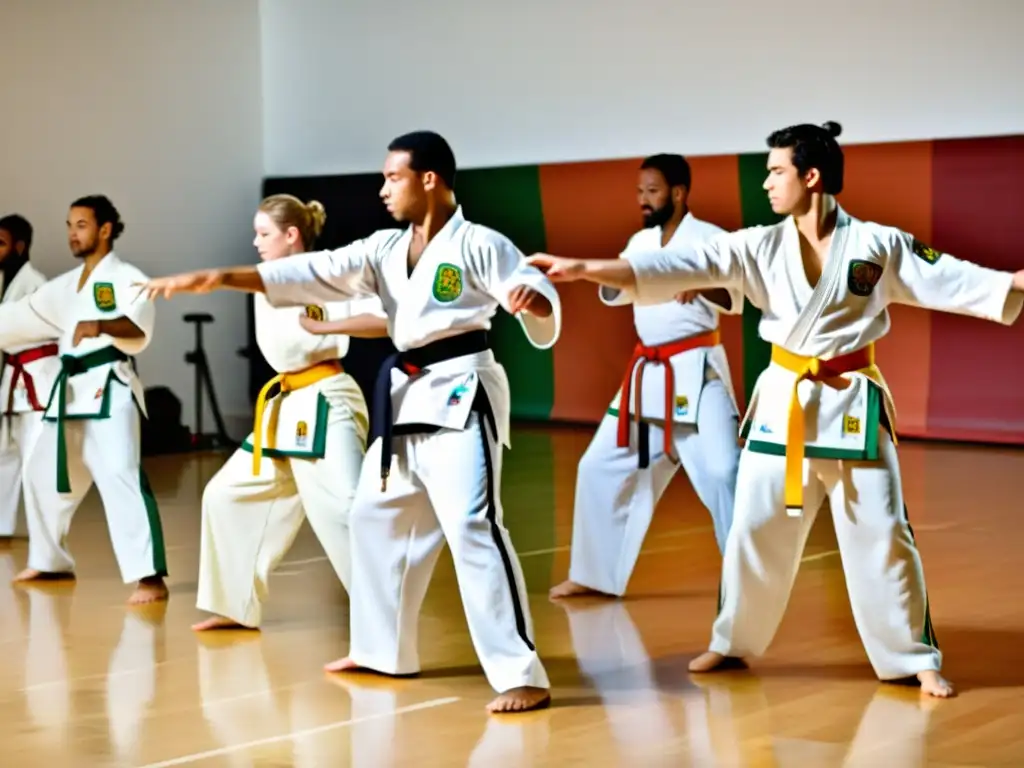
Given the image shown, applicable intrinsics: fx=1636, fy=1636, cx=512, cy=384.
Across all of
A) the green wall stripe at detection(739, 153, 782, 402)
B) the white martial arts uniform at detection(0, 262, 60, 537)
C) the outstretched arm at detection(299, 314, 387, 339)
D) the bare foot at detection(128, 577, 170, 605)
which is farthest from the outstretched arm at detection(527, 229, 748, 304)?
the green wall stripe at detection(739, 153, 782, 402)

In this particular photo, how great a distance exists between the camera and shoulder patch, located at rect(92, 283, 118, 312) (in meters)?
5.43

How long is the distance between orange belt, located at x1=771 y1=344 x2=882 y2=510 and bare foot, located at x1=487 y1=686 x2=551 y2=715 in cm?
75

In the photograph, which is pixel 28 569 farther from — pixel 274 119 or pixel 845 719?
pixel 274 119

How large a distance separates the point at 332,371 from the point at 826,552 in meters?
2.21

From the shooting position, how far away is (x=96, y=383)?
17.8 feet

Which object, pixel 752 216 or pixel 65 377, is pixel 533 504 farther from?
pixel 752 216

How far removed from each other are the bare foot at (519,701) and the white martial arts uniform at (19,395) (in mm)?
2804

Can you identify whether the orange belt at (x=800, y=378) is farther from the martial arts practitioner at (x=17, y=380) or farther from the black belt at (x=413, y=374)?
the martial arts practitioner at (x=17, y=380)

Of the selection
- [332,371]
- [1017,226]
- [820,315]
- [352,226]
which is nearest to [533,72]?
[352,226]

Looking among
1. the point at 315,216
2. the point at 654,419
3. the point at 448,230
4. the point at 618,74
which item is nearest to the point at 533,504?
the point at 654,419

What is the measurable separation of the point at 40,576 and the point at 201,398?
509 centimetres

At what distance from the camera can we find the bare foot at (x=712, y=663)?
13.6 ft

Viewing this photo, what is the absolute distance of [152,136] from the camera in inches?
421

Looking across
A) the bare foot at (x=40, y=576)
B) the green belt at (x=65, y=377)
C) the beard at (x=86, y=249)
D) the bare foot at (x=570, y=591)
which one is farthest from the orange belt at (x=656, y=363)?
the bare foot at (x=40, y=576)
